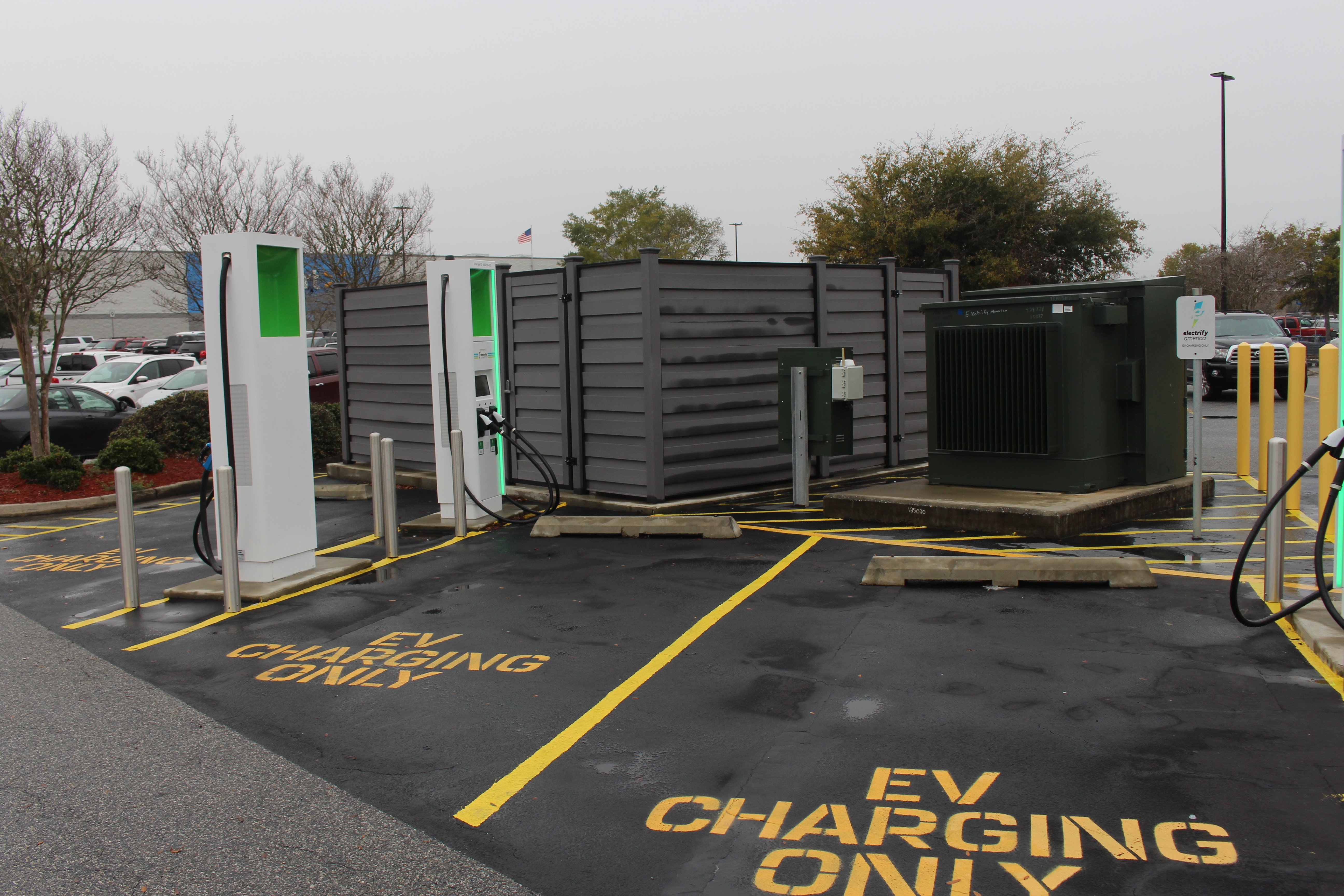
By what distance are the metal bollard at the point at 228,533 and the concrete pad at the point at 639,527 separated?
3038 millimetres

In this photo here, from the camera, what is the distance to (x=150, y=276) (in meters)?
24.5

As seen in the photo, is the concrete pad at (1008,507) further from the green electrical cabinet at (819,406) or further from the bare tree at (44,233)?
the bare tree at (44,233)

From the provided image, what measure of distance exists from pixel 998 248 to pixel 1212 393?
385 inches

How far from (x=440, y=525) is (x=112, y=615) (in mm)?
3458

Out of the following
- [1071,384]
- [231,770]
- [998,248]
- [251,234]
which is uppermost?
[998,248]

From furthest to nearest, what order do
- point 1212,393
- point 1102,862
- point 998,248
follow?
point 998,248, point 1212,393, point 1102,862

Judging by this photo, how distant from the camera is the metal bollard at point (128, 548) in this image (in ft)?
26.1

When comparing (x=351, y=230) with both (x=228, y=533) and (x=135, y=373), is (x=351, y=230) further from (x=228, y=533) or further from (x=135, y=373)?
(x=228, y=533)

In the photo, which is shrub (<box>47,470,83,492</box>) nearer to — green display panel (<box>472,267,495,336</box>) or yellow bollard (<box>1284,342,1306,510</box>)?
green display panel (<box>472,267,495,336</box>)

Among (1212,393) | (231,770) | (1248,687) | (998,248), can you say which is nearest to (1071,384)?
(1248,687)

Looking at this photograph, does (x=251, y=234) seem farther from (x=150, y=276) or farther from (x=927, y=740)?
(x=150, y=276)

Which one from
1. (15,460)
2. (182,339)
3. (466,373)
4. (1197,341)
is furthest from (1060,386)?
(182,339)

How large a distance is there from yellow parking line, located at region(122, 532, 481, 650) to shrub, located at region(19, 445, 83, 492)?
23.4 feet

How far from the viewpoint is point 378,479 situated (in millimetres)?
10289
